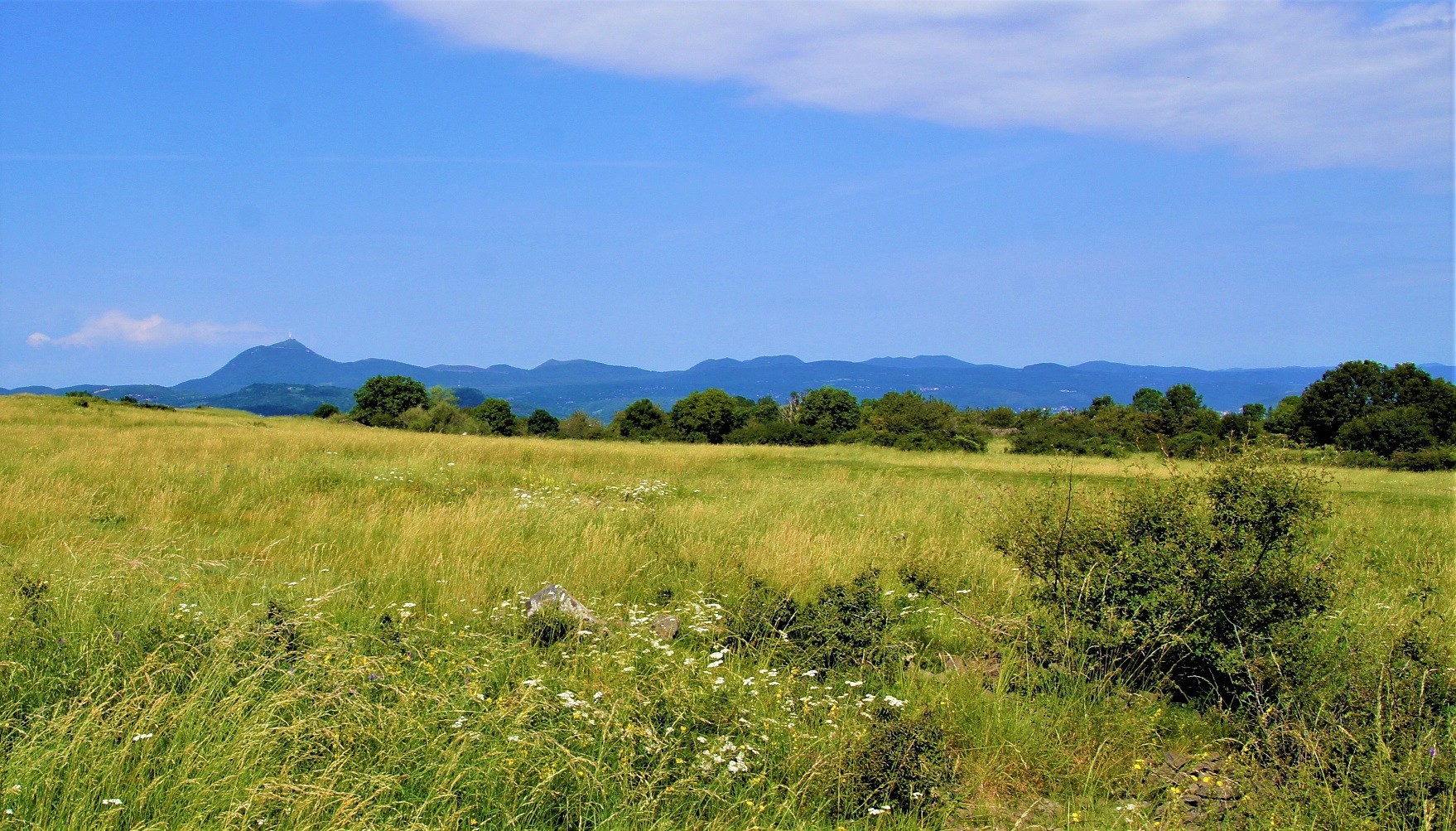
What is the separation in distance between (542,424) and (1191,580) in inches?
2338

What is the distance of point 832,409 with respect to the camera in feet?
245

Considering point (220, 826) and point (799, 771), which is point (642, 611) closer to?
point (799, 771)

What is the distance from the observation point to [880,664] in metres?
5.79

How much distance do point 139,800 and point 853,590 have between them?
477 cm

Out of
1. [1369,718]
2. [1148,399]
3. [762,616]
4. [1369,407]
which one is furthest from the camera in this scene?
[1148,399]

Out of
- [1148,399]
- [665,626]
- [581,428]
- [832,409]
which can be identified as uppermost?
[1148,399]

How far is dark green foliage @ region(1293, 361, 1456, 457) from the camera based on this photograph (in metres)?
41.4

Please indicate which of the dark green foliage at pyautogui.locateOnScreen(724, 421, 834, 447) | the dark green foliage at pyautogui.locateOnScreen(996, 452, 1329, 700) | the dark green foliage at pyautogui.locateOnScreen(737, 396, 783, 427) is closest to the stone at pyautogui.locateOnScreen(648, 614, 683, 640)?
the dark green foliage at pyautogui.locateOnScreen(996, 452, 1329, 700)

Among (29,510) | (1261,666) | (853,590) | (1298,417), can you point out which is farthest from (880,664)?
(1298,417)

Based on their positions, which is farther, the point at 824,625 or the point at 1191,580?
the point at 824,625

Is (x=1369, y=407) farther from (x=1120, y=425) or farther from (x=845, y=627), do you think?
(x=845, y=627)

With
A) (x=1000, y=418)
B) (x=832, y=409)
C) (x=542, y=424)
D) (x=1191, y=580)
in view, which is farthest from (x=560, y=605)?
(x=832, y=409)

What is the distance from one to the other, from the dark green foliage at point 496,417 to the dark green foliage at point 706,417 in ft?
40.5

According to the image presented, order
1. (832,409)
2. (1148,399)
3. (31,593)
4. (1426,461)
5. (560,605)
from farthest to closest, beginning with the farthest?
(832,409) → (1148,399) → (1426,461) → (560,605) → (31,593)
